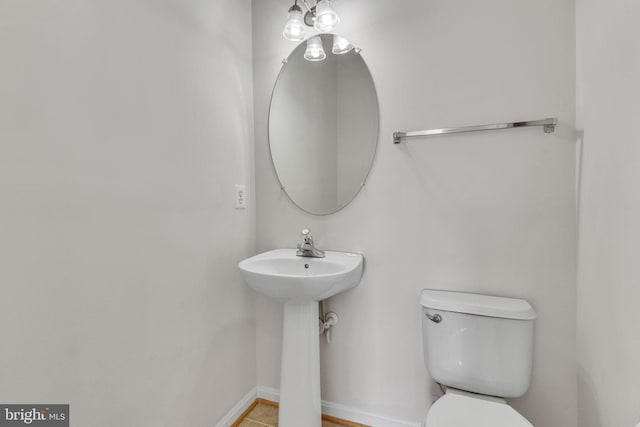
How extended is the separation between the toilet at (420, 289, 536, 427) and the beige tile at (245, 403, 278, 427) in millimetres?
869

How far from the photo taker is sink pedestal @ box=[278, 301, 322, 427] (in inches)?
49.0

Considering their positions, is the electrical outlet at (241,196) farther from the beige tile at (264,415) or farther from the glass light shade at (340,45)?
the beige tile at (264,415)

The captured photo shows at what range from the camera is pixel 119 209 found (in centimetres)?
91

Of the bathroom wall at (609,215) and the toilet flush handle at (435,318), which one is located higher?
the bathroom wall at (609,215)

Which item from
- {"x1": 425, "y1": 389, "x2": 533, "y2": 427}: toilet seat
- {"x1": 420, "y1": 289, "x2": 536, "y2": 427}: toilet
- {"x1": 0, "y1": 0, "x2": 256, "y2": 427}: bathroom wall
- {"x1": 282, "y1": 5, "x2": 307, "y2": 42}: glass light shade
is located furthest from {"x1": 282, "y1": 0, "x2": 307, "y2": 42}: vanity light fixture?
{"x1": 425, "y1": 389, "x2": 533, "y2": 427}: toilet seat

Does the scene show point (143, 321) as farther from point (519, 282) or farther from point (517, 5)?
point (517, 5)

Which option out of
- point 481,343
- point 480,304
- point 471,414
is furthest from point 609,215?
point 471,414

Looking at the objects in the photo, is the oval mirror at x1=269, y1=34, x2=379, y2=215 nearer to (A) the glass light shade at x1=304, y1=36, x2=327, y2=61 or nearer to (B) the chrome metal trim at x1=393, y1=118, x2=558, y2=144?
(A) the glass light shade at x1=304, y1=36, x2=327, y2=61

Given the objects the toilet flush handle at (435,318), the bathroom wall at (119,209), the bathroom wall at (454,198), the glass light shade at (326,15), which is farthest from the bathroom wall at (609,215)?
the bathroom wall at (119,209)

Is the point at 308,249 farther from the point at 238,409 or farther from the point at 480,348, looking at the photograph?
the point at 238,409

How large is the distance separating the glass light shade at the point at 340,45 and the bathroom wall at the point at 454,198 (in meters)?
0.04

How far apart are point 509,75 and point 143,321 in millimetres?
Answer: 1712

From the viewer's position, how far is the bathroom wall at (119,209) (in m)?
0.70

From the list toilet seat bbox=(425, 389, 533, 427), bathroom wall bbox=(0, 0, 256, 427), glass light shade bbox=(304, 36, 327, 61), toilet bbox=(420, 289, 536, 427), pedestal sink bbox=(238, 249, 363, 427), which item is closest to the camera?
bathroom wall bbox=(0, 0, 256, 427)
